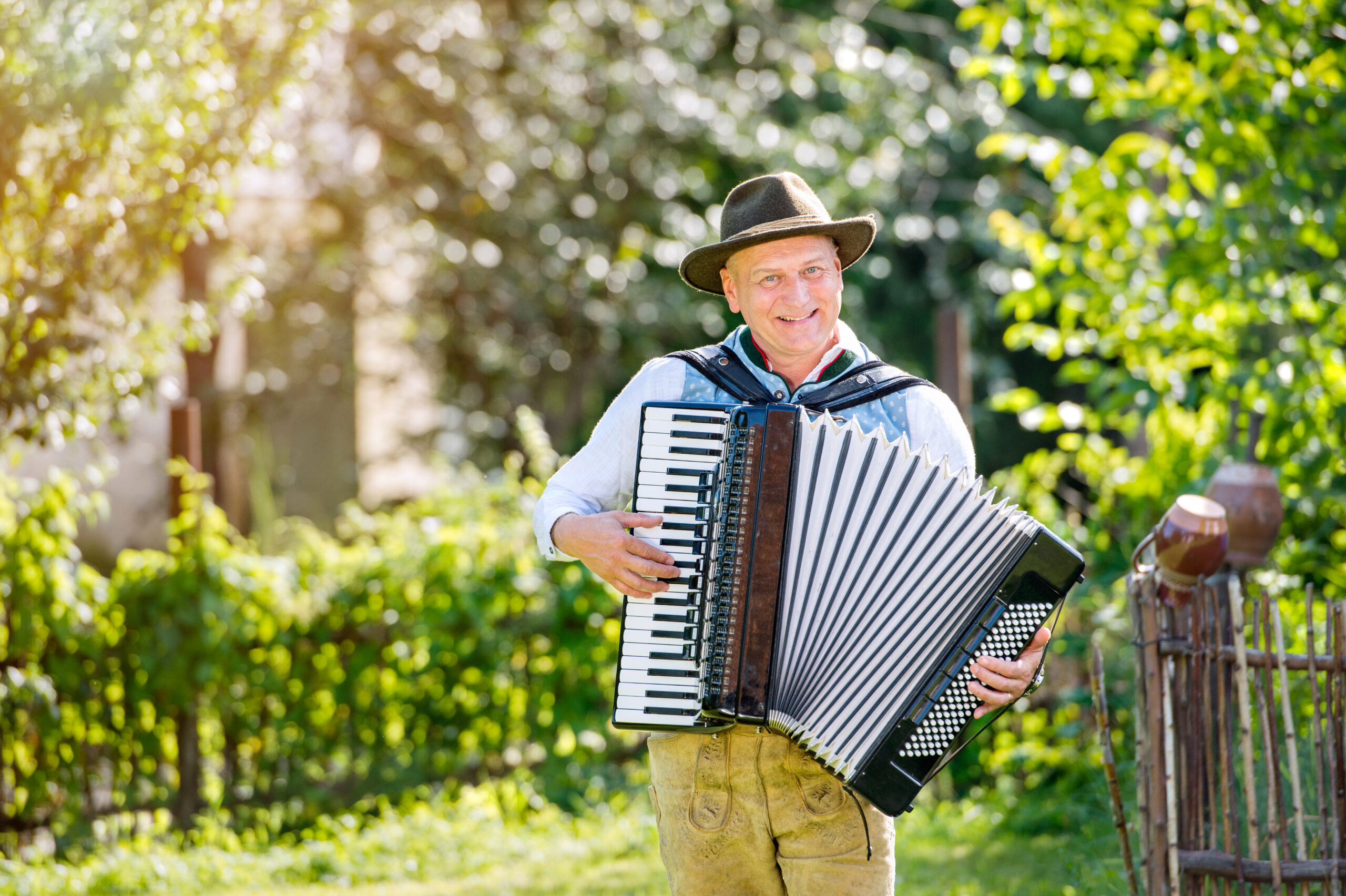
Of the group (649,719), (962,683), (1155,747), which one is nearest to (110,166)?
(649,719)

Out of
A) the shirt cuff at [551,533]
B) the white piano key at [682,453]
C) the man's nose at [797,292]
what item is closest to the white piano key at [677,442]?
the white piano key at [682,453]

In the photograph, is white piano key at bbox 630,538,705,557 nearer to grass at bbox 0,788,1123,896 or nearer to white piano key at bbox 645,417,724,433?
white piano key at bbox 645,417,724,433

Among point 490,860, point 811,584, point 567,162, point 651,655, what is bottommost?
point 490,860

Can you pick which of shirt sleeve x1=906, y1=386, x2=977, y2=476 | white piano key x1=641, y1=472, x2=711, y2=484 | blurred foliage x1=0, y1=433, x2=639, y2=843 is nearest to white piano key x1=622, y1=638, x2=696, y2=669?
white piano key x1=641, y1=472, x2=711, y2=484

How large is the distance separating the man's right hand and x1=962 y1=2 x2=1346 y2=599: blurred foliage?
2349 millimetres

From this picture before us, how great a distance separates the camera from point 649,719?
7.65 feet

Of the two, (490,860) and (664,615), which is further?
(490,860)

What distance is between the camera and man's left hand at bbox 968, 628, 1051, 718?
2.26 meters

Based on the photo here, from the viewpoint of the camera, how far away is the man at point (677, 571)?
2393 mm

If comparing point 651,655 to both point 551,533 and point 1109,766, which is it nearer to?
point 551,533

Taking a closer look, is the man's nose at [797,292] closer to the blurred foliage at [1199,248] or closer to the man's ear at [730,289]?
the man's ear at [730,289]

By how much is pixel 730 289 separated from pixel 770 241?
0.19m

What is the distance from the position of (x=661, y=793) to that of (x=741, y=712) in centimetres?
31

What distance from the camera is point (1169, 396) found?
173 inches
